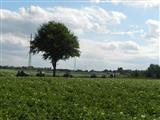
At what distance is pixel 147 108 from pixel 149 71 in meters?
81.0

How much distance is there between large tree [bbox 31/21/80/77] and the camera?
3851 inches

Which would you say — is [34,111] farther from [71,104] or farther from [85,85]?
[85,85]

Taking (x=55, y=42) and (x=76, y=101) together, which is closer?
(x=76, y=101)

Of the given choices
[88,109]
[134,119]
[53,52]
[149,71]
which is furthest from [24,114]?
[149,71]

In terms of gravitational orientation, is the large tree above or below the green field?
above

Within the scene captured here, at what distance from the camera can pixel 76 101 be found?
99.3ft

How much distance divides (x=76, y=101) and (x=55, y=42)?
67.4 metres

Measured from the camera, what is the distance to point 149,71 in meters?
110

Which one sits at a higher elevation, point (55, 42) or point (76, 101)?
point (55, 42)

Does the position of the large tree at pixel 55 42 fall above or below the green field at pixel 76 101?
above

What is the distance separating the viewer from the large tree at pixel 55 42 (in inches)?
3851

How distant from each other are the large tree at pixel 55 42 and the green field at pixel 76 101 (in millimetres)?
58826

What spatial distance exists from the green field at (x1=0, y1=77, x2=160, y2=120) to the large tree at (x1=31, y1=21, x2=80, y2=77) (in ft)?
193

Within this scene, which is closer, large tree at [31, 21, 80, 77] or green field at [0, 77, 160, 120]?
green field at [0, 77, 160, 120]
